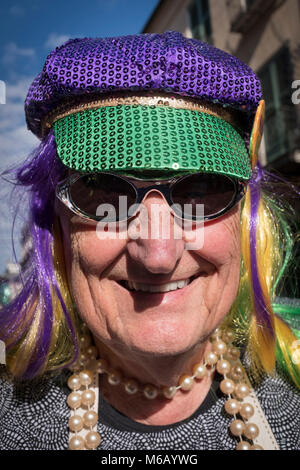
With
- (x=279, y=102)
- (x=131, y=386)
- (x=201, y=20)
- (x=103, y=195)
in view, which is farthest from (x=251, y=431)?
(x=201, y=20)

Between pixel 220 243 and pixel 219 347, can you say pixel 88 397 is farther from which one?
pixel 220 243

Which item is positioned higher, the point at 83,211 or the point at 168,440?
the point at 83,211

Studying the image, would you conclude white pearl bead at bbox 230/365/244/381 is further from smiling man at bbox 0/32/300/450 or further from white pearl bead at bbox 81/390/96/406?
white pearl bead at bbox 81/390/96/406

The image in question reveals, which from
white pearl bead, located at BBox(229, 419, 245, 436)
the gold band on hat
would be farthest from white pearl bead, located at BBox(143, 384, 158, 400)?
the gold band on hat

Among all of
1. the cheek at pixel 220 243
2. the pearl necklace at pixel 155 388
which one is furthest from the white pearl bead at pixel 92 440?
the cheek at pixel 220 243

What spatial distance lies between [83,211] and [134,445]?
2.50 ft

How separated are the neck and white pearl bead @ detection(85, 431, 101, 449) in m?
0.12

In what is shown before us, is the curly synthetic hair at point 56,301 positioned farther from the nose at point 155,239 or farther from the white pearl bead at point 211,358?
the nose at point 155,239

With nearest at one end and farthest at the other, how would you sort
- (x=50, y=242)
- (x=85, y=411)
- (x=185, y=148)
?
1. (x=185, y=148)
2. (x=85, y=411)
3. (x=50, y=242)

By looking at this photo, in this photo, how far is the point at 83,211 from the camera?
118 cm

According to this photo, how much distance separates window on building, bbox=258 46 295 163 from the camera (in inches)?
333

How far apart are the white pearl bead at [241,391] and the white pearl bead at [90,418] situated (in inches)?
19.6

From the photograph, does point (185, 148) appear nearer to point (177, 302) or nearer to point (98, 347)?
point (177, 302)
